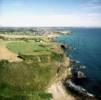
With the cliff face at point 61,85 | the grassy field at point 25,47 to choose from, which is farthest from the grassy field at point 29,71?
the cliff face at point 61,85

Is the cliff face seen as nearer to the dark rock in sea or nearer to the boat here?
the boat

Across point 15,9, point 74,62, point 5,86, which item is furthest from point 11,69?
point 74,62

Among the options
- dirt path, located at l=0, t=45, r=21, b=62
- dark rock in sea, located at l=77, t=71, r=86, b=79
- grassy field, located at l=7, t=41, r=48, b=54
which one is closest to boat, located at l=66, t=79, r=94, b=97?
dark rock in sea, located at l=77, t=71, r=86, b=79

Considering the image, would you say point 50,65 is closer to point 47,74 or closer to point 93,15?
point 47,74

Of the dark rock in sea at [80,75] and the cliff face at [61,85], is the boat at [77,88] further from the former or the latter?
the dark rock in sea at [80,75]

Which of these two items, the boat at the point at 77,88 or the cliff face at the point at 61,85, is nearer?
the cliff face at the point at 61,85

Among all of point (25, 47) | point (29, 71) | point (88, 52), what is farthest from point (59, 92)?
point (88, 52)
